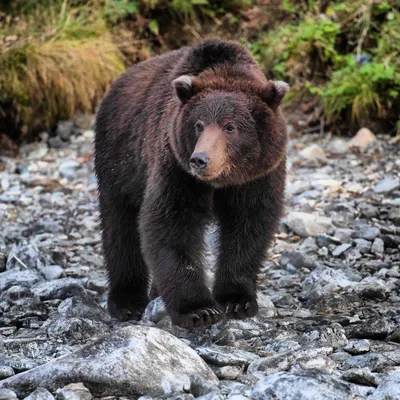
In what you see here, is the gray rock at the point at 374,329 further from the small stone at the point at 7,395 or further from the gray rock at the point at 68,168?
the gray rock at the point at 68,168

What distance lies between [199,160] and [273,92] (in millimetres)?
812

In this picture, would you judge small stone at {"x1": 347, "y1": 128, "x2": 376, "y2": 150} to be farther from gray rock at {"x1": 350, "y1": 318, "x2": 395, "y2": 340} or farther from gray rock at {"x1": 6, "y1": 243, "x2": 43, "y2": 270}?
gray rock at {"x1": 350, "y1": 318, "x2": 395, "y2": 340}

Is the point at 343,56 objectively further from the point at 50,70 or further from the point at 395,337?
the point at 395,337

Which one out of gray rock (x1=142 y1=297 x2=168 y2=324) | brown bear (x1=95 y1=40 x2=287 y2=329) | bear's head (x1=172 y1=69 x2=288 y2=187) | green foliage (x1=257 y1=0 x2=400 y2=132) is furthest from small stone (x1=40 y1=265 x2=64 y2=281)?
green foliage (x1=257 y1=0 x2=400 y2=132)

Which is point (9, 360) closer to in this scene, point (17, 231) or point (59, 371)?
point (59, 371)

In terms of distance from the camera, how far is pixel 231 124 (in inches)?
216

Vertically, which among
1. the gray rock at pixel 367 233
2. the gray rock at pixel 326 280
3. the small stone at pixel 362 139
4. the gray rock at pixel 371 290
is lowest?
the small stone at pixel 362 139

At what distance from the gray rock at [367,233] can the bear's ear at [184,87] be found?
291 centimetres

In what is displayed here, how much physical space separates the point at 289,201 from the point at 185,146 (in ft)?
14.2

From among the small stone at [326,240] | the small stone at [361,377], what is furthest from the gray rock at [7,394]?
the small stone at [326,240]

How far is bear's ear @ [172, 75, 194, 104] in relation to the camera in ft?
18.2

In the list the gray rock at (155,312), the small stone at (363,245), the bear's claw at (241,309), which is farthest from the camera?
the small stone at (363,245)

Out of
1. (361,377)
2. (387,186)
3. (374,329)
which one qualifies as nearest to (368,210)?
(387,186)

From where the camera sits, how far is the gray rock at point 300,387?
398 centimetres
